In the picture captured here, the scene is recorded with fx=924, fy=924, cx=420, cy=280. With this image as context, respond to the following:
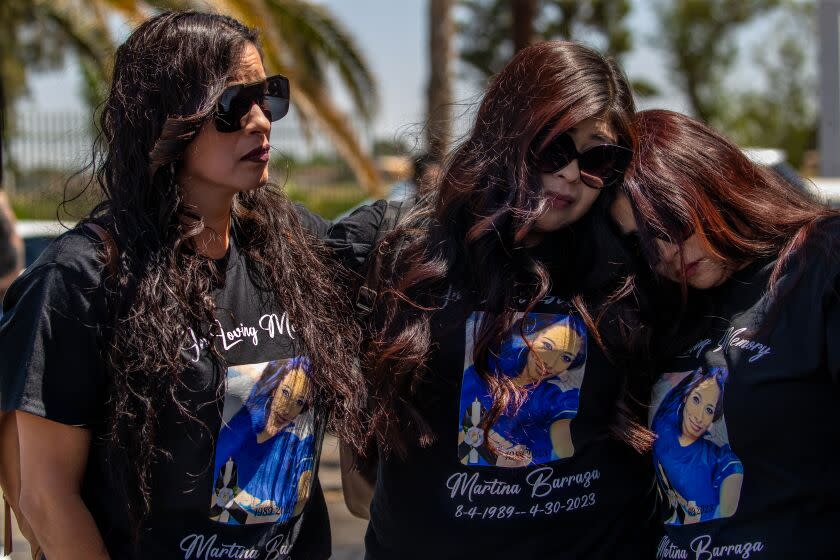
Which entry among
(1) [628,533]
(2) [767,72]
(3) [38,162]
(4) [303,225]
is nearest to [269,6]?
(3) [38,162]

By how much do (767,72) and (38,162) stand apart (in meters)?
19.7

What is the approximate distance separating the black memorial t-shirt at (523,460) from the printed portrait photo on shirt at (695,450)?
14 centimetres

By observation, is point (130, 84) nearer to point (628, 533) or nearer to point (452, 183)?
point (452, 183)

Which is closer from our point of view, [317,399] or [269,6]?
[317,399]

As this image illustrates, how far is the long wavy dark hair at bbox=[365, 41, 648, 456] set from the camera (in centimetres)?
221

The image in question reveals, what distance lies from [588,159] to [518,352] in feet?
1.65

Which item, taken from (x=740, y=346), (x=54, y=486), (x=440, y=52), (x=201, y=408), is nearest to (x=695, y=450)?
(x=740, y=346)

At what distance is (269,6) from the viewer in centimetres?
997

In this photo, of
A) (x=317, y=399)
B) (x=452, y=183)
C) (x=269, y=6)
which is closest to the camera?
(x=317, y=399)

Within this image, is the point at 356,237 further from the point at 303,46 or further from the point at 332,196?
the point at 332,196

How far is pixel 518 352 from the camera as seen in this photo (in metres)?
2.20

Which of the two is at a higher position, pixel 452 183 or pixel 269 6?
pixel 269 6

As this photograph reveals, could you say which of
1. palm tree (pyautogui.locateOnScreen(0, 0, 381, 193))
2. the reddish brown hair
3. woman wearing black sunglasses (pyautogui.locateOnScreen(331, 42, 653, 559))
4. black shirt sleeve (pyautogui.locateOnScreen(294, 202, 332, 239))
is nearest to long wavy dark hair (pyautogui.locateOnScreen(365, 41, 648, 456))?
woman wearing black sunglasses (pyautogui.locateOnScreen(331, 42, 653, 559))

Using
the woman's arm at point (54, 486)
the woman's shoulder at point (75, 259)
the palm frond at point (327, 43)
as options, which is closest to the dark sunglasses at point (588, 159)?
the woman's shoulder at point (75, 259)
